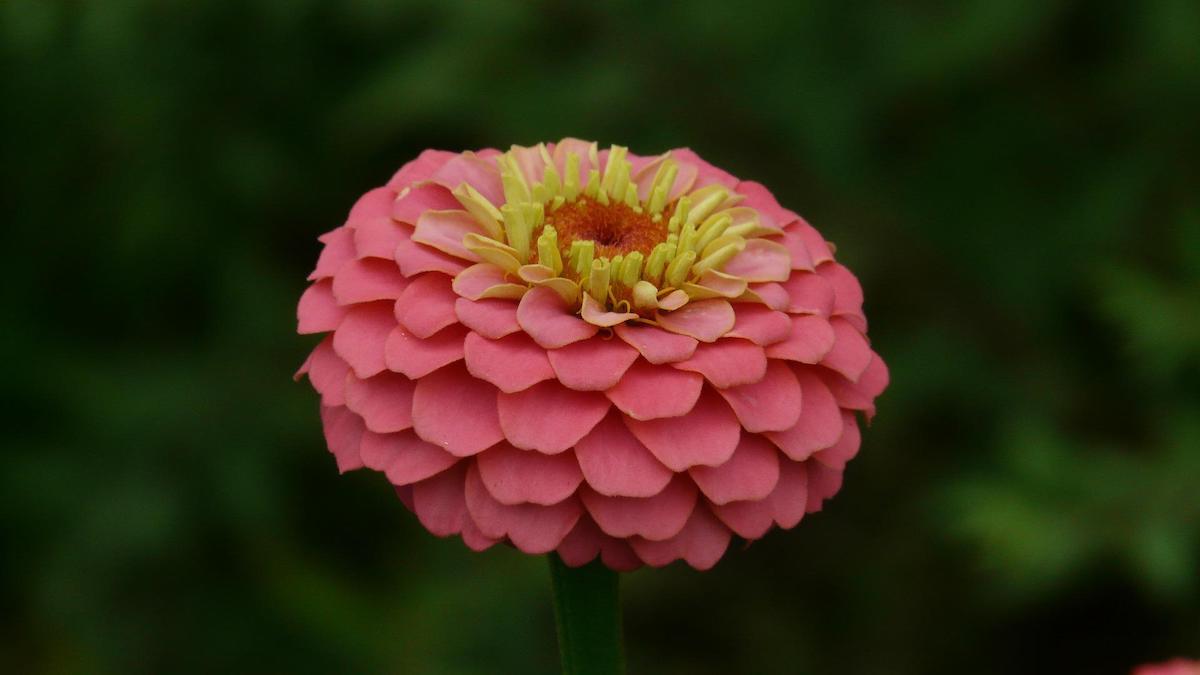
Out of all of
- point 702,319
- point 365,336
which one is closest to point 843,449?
point 702,319

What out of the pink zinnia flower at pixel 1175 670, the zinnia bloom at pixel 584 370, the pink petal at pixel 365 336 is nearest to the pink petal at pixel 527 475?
the zinnia bloom at pixel 584 370

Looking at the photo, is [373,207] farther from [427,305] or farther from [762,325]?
[762,325]

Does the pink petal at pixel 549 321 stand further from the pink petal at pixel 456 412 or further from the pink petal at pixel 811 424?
the pink petal at pixel 811 424

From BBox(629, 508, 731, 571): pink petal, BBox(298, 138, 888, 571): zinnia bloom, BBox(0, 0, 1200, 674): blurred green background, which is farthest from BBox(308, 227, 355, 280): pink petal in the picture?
BBox(0, 0, 1200, 674): blurred green background

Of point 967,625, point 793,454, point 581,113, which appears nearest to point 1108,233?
point 967,625

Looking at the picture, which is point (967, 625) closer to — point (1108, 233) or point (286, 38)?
point (1108, 233)
